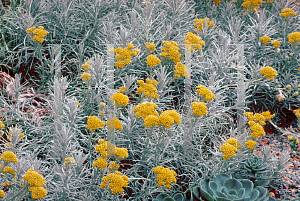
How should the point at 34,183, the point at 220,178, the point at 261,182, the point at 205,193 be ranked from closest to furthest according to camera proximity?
the point at 34,183 < the point at 205,193 < the point at 220,178 < the point at 261,182

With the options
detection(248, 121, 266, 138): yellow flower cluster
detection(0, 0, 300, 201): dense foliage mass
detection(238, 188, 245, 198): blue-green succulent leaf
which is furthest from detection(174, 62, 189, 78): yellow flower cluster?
detection(238, 188, 245, 198): blue-green succulent leaf

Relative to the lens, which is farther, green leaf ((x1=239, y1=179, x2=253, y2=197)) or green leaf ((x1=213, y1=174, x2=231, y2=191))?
green leaf ((x1=213, y1=174, x2=231, y2=191))

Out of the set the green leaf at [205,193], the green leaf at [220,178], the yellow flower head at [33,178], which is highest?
the yellow flower head at [33,178]

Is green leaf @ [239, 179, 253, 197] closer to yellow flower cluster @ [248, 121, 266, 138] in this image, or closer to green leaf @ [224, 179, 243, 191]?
green leaf @ [224, 179, 243, 191]

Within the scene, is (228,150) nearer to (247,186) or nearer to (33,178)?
(247,186)

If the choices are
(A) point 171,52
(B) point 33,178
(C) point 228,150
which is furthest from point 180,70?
(B) point 33,178

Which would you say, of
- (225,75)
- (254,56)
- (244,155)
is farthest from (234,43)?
(244,155)

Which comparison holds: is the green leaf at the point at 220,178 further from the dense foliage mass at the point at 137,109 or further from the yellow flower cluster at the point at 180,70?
the yellow flower cluster at the point at 180,70

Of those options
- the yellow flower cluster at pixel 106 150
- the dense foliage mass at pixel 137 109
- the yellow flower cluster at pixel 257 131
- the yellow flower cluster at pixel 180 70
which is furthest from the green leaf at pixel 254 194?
the yellow flower cluster at pixel 180 70

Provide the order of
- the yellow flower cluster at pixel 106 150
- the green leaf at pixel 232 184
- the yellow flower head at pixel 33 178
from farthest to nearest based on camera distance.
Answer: the green leaf at pixel 232 184, the yellow flower cluster at pixel 106 150, the yellow flower head at pixel 33 178

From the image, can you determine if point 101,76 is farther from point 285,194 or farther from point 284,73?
point 284,73

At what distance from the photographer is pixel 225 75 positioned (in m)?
3.35

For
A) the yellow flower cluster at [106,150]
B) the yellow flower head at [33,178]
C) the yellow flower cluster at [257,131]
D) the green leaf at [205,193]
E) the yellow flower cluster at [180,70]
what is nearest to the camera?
the yellow flower head at [33,178]

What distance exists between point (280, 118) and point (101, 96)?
2.10m
